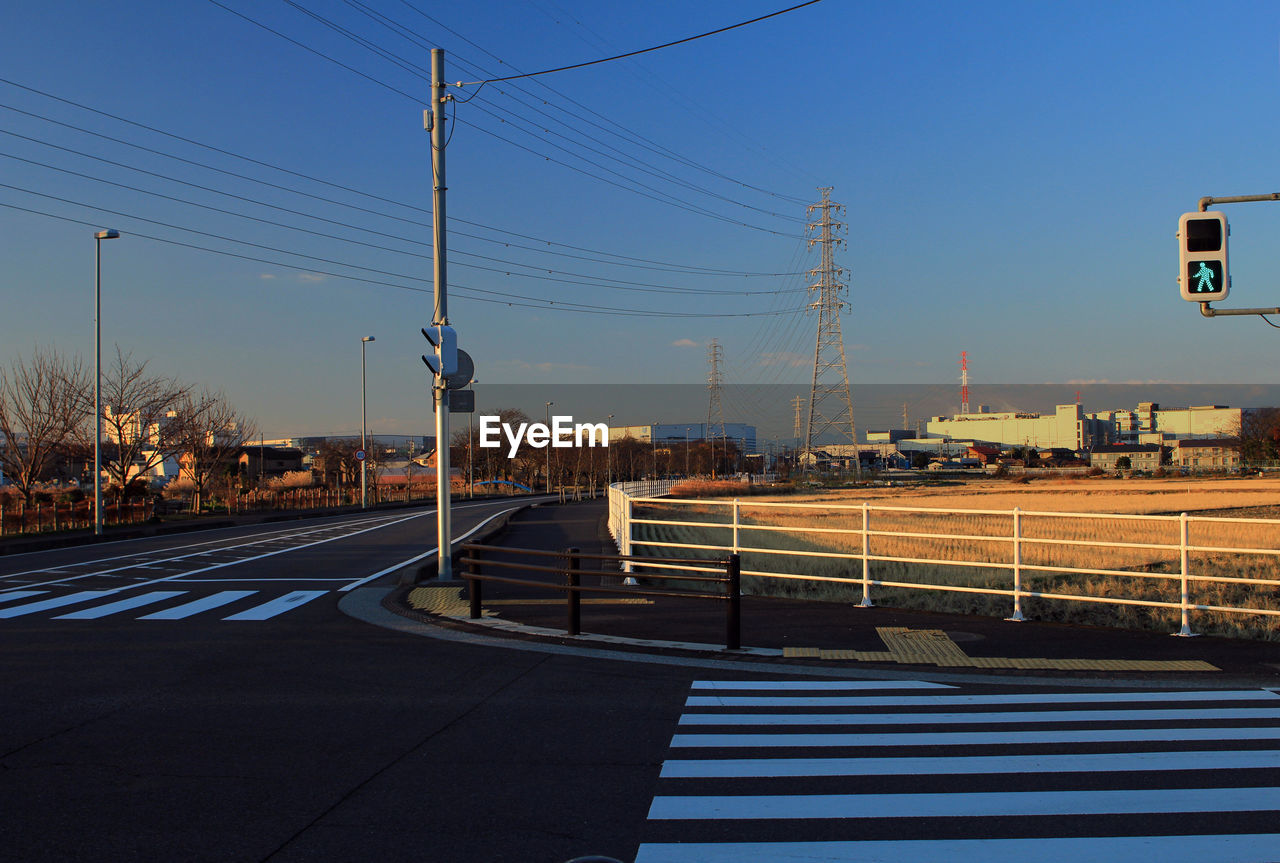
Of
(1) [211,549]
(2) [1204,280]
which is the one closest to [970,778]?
(2) [1204,280]

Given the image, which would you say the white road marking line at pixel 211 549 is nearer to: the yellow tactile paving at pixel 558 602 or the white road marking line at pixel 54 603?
the white road marking line at pixel 54 603

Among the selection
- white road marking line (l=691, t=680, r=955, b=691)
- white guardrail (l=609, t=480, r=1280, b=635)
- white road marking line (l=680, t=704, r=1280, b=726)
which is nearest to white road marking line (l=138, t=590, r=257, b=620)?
white guardrail (l=609, t=480, r=1280, b=635)

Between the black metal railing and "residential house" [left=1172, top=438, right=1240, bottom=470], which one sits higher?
the black metal railing

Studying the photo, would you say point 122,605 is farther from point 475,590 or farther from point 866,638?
point 866,638

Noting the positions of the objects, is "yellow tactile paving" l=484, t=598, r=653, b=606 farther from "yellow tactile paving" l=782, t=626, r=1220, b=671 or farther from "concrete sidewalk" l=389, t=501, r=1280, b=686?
"yellow tactile paving" l=782, t=626, r=1220, b=671

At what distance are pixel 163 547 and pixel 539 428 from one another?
278ft

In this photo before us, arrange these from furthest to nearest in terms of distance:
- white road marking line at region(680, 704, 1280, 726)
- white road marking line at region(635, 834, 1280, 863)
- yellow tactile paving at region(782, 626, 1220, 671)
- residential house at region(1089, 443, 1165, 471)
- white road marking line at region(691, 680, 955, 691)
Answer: residential house at region(1089, 443, 1165, 471)
yellow tactile paving at region(782, 626, 1220, 671)
white road marking line at region(691, 680, 955, 691)
white road marking line at region(680, 704, 1280, 726)
white road marking line at region(635, 834, 1280, 863)

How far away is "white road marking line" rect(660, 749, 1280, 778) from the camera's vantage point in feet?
19.1

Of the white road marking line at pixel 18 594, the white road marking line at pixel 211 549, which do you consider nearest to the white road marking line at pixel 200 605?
the white road marking line at pixel 18 594

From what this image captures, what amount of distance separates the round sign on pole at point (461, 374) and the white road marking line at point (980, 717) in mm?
9437

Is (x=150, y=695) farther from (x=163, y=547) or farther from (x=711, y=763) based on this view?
(x=163, y=547)

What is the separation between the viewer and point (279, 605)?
1385 cm

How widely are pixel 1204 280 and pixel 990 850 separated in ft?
34.7

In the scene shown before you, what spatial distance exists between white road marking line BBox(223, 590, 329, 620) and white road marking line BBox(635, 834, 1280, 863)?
9.62 metres
